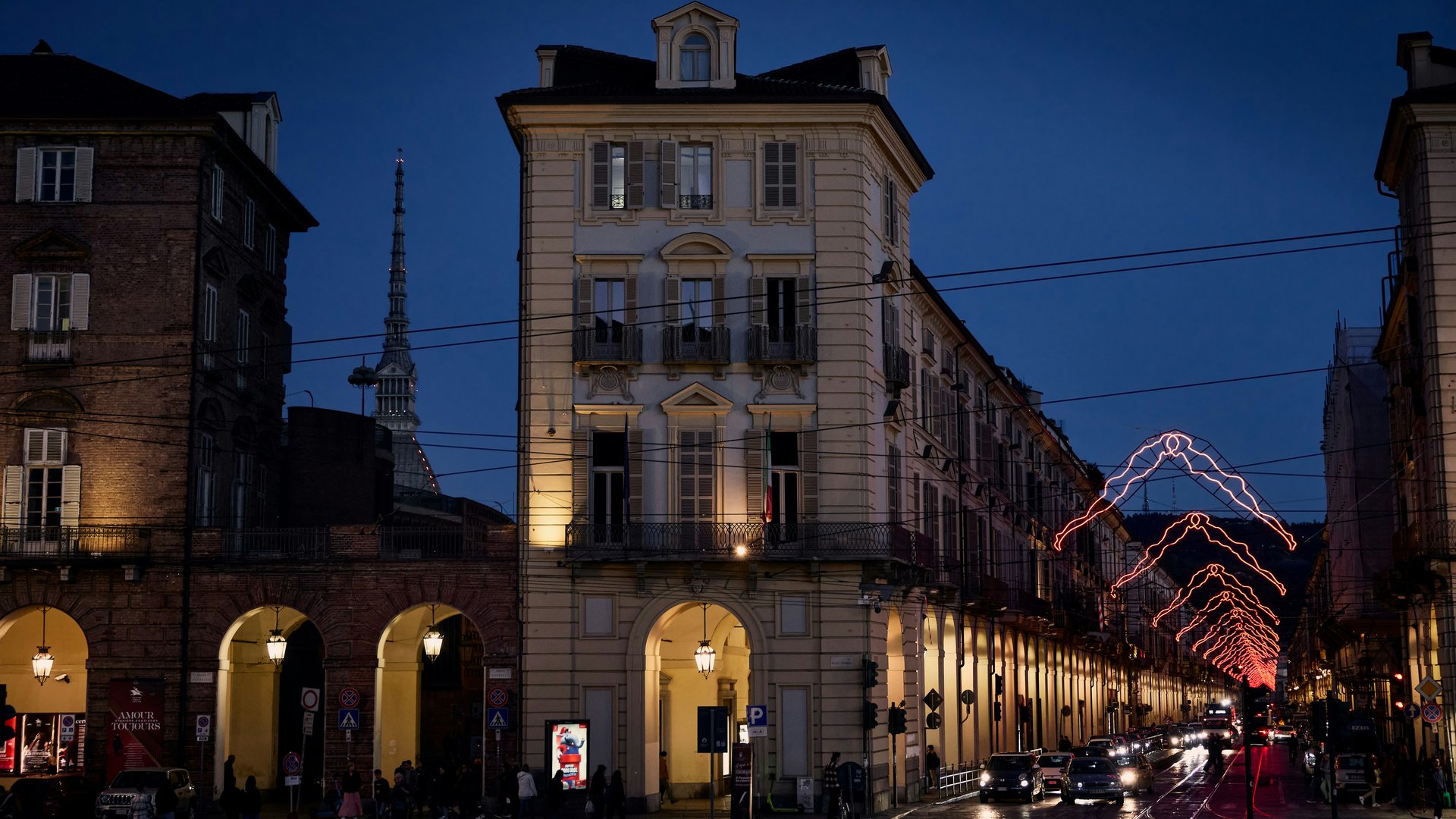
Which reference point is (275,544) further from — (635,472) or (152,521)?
(635,472)

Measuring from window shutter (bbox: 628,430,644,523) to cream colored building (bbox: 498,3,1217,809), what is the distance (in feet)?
0.16

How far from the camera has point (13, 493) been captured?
145 ft

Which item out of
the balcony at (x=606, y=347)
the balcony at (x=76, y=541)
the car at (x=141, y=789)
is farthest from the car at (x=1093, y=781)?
the balcony at (x=76, y=541)

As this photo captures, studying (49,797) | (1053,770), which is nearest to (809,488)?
(1053,770)

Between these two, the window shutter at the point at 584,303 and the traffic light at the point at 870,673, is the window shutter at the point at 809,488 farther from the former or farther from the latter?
the window shutter at the point at 584,303

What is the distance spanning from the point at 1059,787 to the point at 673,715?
524 inches

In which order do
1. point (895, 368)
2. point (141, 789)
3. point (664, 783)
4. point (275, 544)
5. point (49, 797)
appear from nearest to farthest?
point (141, 789) → point (49, 797) → point (275, 544) → point (895, 368) → point (664, 783)

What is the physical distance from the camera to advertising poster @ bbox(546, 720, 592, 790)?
39969 millimetres

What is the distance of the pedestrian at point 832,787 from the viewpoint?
120 ft

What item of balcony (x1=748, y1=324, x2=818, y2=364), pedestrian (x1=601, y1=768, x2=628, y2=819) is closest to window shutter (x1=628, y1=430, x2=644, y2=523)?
balcony (x1=748, y1=324, x2=818, y2=364)

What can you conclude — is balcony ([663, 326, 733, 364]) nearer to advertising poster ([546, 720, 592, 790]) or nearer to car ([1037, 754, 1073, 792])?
advertising poster ([546, 720, 592, 790])

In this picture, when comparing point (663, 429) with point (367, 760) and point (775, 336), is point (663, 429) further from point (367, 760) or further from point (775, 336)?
point (367, 760)

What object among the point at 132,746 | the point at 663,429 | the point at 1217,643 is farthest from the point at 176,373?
the point at 1217,643

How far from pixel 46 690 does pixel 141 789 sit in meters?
10.0
